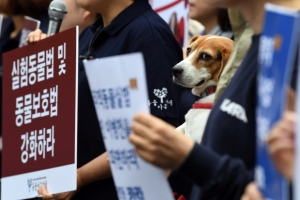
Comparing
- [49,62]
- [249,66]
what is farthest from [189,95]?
[249,66]

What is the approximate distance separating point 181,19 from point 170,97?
1583mm

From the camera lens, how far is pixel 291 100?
5.12 ft

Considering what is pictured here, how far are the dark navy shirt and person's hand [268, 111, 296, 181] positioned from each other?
1.60 meters

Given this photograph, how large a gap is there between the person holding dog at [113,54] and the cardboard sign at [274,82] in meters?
1.55

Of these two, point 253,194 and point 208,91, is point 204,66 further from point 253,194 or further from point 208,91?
point 253,194

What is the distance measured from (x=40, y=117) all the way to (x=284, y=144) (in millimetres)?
1866

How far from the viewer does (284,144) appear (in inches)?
56.7

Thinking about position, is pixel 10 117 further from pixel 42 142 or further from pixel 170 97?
pixel 170 97

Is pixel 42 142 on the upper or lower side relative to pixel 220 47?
lower

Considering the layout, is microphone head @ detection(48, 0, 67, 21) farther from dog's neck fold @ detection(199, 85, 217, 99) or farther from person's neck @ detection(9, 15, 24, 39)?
person's neck @ detection(9, 15, 24, 39)

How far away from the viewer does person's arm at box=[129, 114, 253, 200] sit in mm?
1709

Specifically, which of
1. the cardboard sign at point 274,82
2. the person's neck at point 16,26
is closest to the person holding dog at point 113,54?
the cardboard sign at point 274,82

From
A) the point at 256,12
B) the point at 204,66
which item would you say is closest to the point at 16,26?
the point at 204,66

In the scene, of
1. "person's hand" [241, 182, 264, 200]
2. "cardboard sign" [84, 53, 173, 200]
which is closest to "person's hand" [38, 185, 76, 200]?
"cardboard sign" [84, 53, 173, 200]
